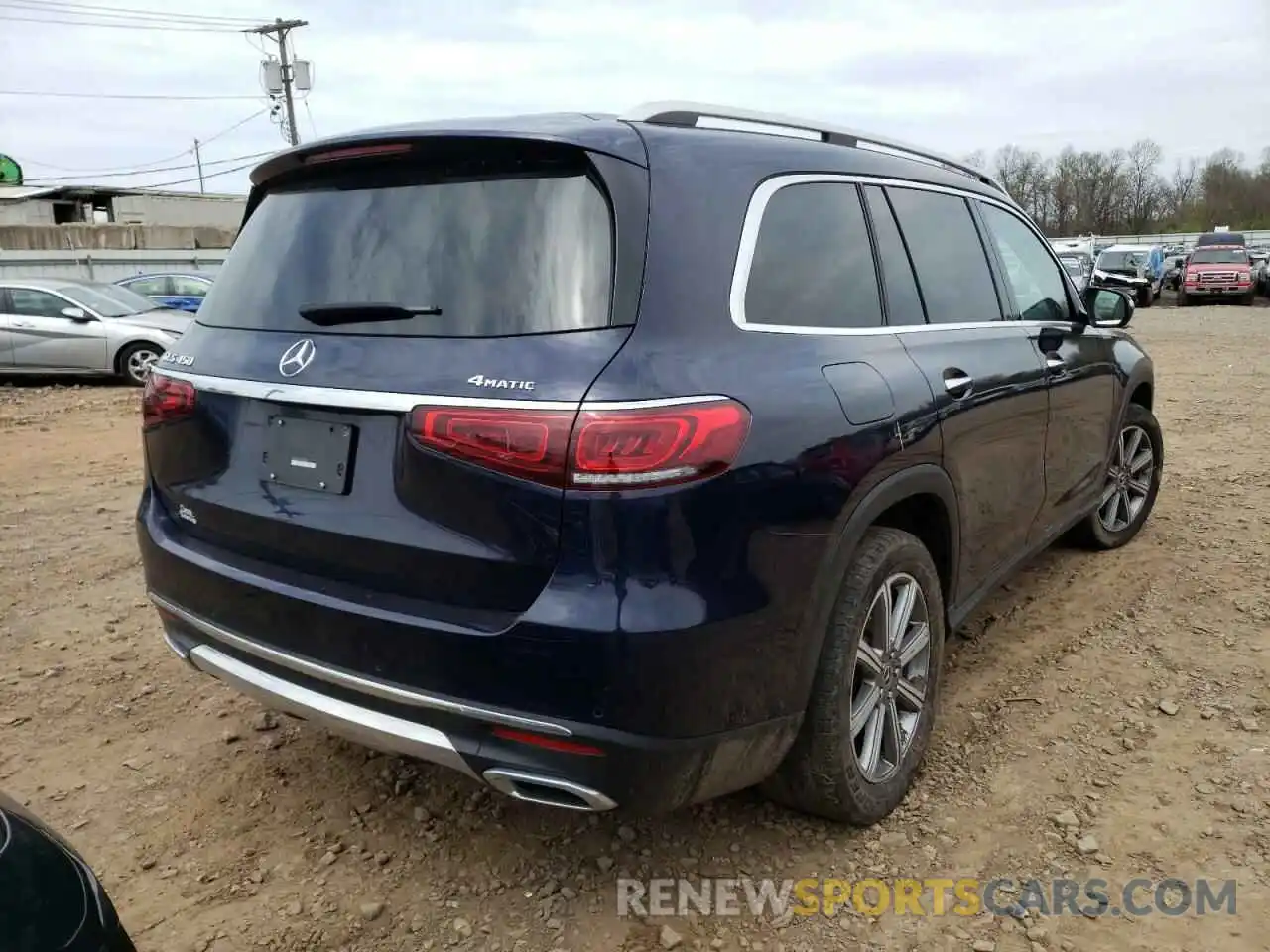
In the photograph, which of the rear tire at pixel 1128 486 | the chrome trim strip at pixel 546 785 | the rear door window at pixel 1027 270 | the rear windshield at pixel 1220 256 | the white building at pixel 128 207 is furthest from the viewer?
the white building at pixel 128 207

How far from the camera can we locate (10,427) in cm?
964

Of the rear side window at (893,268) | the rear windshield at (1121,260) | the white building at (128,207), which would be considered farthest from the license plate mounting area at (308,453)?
the white building at (128,207)

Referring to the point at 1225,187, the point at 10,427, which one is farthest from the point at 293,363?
the point at 1225,187

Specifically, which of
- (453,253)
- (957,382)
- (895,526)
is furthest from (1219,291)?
(453,253)

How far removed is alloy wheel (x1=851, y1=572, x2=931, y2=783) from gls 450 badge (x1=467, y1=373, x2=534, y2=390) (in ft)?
3.72

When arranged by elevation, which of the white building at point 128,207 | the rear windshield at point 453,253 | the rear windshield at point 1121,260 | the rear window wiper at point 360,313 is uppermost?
the white building at point 128,207

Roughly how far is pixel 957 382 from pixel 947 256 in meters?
0.58

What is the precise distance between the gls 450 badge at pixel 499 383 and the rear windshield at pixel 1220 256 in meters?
30.6

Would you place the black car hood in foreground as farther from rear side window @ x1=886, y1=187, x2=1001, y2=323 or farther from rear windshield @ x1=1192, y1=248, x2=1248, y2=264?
rear windshield @ x1=1192, y1=248, x2=1248, y2=264

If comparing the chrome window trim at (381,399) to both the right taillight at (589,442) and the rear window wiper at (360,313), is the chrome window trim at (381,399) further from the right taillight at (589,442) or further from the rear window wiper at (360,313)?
the rear window wiper at (360,313)

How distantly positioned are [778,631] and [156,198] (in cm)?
4378

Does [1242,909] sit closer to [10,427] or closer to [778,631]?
[778,631]

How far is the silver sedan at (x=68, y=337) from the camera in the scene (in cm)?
1262

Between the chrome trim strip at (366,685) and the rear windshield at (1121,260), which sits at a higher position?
the rear windshield at (1121,260)
